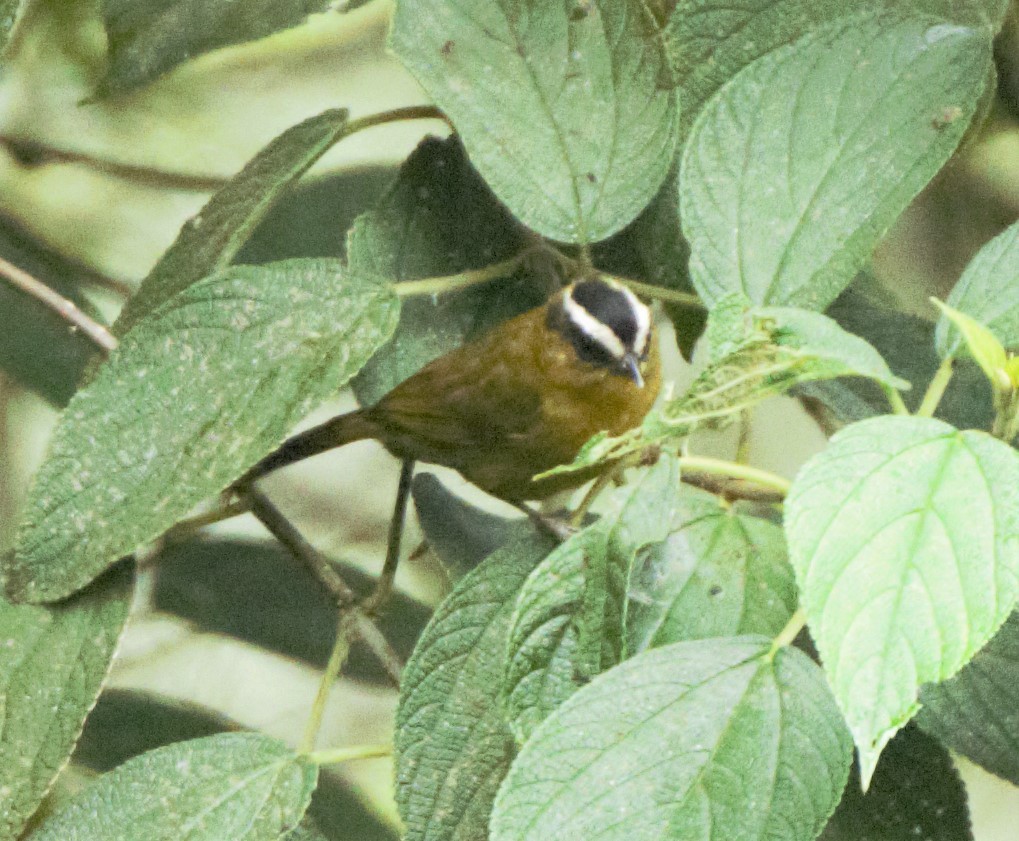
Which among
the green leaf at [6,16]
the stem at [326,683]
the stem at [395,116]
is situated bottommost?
the stem at [326,683]

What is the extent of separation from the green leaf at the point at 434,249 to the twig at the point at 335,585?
97 millimetres

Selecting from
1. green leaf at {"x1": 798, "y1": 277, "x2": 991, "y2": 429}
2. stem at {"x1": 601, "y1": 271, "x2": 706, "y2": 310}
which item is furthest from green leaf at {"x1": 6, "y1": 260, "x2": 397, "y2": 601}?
green leaf at {"x1": 798, "y1": 277, "x2": 991, "y2": 429}

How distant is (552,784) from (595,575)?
0.10 meters

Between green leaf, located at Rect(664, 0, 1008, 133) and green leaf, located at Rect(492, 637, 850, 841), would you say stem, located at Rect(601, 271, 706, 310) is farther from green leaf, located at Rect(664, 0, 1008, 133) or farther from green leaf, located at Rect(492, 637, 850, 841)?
green leaf, located at Rect(492, 637, 850, 841)

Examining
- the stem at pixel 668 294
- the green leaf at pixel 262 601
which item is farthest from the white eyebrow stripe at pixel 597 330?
the green leaf at pixel 262 601

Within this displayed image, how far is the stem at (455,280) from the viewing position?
2.13ft

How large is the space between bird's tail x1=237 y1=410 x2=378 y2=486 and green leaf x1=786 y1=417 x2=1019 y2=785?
0.51m

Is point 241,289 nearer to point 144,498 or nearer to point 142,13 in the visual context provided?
point 144,498

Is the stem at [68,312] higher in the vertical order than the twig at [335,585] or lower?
higher

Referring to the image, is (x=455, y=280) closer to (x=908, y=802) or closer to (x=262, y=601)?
(x=908, y=802)

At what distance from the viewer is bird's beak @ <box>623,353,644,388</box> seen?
938 millimetres

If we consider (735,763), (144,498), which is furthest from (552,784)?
(144,498)

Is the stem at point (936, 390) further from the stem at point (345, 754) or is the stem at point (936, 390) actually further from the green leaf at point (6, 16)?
the green leaf at point (6, 16)

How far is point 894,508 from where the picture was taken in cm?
37
